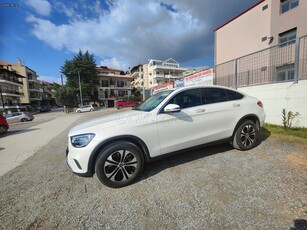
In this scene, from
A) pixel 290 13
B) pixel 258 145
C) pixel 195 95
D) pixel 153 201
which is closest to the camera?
pixel 153 201

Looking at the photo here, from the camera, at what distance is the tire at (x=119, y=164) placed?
2.34 m

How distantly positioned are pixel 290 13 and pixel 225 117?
47.6 feet

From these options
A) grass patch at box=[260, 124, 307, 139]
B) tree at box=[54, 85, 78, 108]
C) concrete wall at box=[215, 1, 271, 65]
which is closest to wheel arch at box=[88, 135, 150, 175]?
grass patch at box=[260, 124, 307, 139]

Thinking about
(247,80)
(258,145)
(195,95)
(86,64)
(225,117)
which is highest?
(86,64)

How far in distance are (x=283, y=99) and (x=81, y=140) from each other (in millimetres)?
6385

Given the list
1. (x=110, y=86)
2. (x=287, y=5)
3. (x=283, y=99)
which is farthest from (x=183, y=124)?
(x=110, y=86)

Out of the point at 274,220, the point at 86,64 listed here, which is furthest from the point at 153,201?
the point at 86,64

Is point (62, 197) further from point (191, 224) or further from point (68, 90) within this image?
point (68, 90)

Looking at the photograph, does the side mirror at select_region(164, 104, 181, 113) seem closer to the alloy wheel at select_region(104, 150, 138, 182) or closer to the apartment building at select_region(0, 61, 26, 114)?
the alloy wheel at select_region(104, 150, 138, 182)

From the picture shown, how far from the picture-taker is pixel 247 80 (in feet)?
21.1

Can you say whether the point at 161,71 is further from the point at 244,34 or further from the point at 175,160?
the point at 175,160

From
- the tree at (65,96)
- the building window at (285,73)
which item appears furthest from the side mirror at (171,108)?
the tree at (65,96)

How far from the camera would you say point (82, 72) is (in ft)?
130

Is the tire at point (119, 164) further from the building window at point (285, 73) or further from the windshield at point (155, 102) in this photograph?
the building window at point (285, 73)
